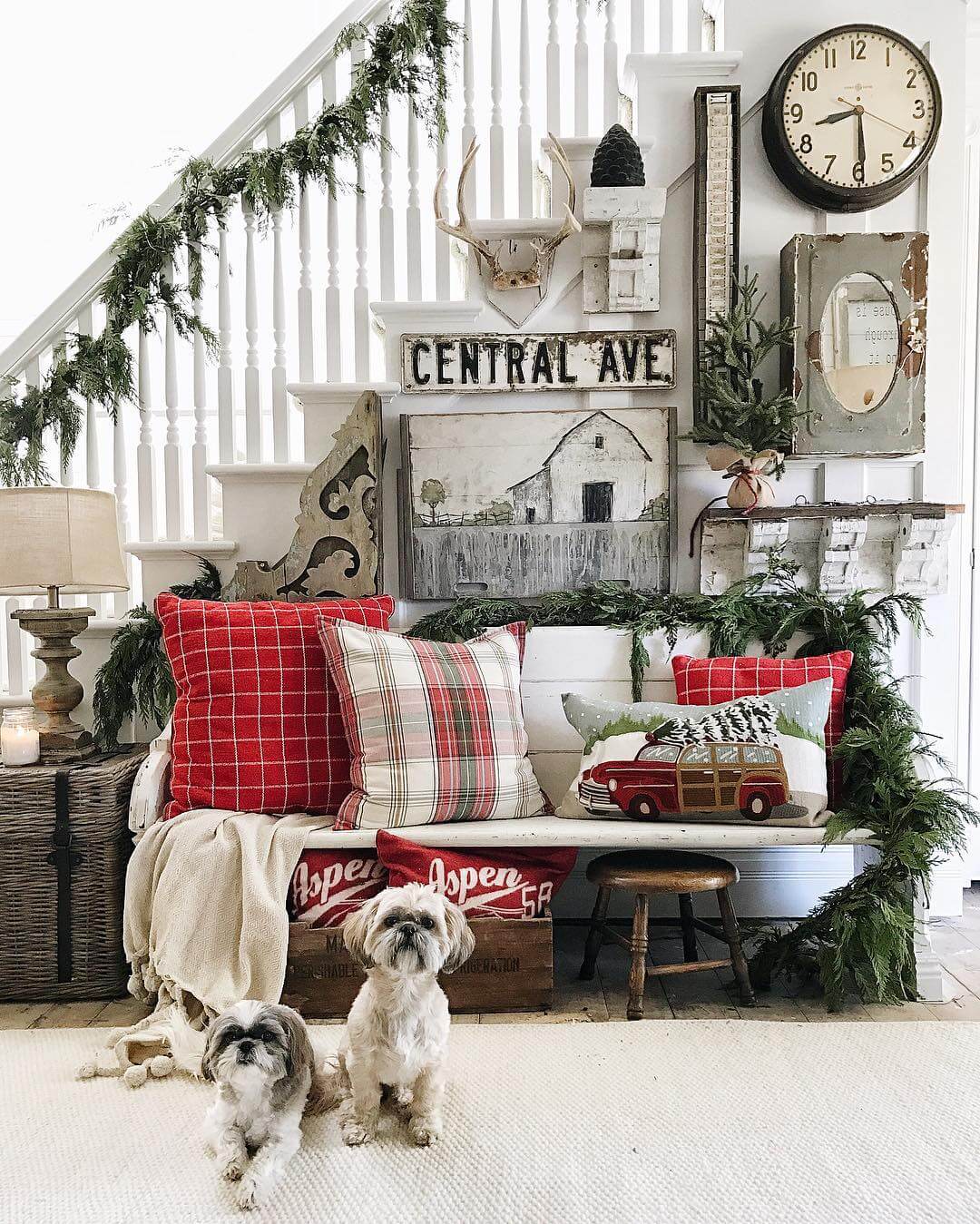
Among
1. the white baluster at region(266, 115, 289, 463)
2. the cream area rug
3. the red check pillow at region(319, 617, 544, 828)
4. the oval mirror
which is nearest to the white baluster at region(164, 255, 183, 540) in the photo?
the white baluster at region(266, 115, 289, 463)

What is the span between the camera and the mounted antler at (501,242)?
2.68 m

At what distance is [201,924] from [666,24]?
290 centimetres

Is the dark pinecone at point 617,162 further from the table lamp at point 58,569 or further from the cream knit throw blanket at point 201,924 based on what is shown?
the cream knit throw blanket at point 201,924

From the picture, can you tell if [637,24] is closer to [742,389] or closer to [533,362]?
[533,362]

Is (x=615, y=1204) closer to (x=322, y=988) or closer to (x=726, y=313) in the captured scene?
(x=322, y=988)

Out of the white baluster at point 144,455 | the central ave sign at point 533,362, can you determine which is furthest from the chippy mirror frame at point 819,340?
the white baluster at point 144,455

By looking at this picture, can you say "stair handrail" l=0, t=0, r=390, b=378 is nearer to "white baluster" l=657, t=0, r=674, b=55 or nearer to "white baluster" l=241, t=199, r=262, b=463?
"white baluster" l=241, t=199, r=262, b=463

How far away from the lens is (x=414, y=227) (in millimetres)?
2881

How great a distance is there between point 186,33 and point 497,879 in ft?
10.8

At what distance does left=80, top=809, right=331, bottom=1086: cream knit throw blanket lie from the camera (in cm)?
207

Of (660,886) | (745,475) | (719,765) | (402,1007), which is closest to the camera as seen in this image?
(402,1007)

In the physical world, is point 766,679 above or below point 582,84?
below

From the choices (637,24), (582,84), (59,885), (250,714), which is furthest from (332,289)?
(59,885)

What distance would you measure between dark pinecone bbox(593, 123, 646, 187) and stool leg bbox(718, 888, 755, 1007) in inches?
78.2
